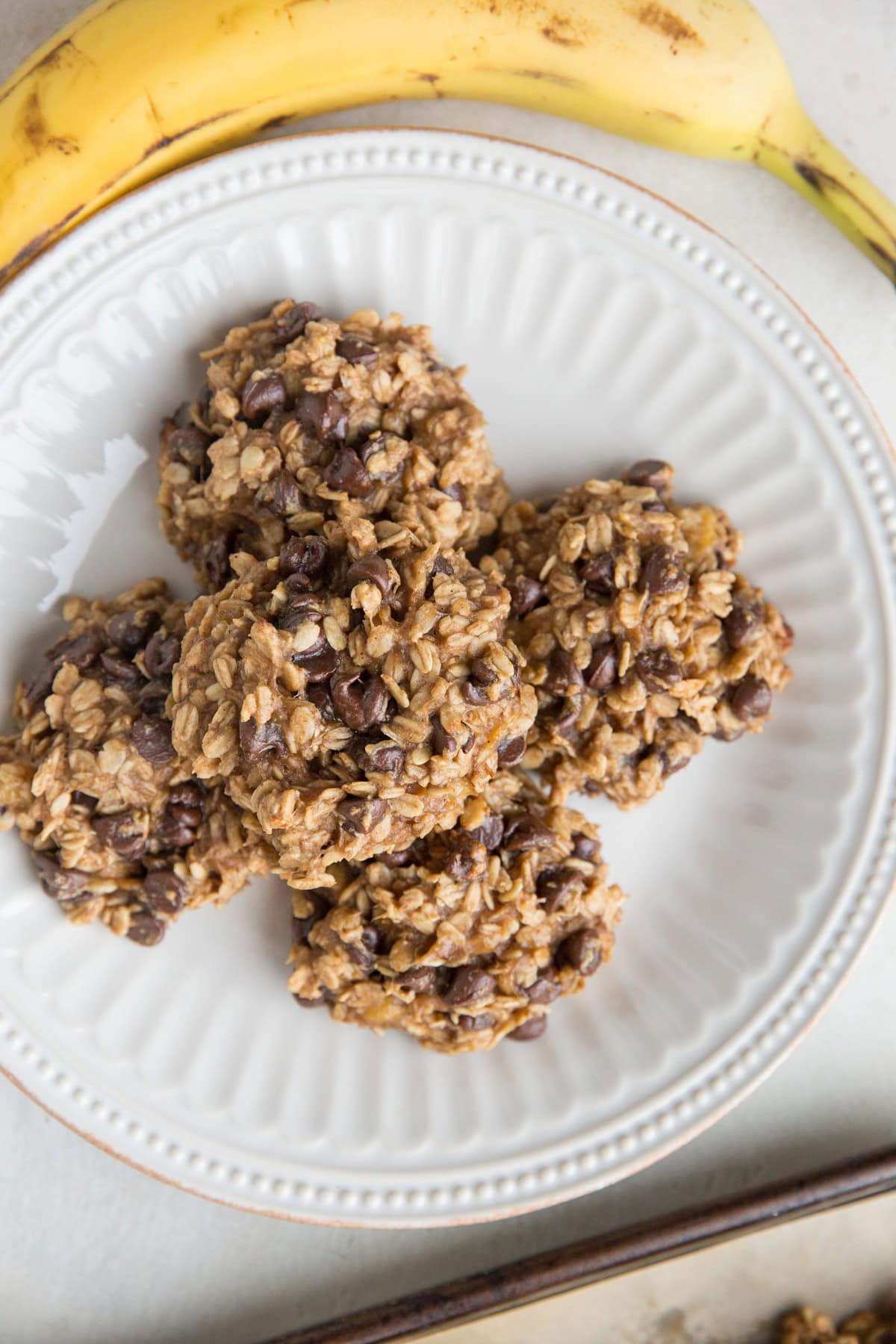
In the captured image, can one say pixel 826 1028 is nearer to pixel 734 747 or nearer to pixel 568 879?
pixel 734 747

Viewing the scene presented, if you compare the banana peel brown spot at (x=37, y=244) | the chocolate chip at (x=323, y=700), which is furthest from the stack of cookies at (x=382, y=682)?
the banana peel brown spot at (x=37, y=244)

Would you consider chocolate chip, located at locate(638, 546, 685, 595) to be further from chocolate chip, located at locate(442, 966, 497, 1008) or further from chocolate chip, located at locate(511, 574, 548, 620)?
chocolate chip, located at locate(442, 966, 497, 1008)

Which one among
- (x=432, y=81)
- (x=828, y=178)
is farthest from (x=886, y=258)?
(x=432, y=81)

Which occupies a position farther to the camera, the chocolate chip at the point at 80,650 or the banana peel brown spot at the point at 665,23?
the chocolate chip at the point at 80,650

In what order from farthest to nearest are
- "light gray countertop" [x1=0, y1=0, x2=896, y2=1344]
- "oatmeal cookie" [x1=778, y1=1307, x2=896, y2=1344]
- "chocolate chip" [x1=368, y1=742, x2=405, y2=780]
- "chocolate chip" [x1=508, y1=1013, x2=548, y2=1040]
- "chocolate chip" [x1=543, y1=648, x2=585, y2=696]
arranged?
"oatmeal cookie" [x1=778, y1=1307, x2=896, y2=1344]
"light gray countertop" [x1=0, y1=0, x2=896, y2=1344]
"chocolate chip" [x1=508, y1=1013, x2=548, y2=1040]
"chocolate chip" [x1=543, y1=648, x2=585, y2=696]
"chocolate chip" [x1=368, y1=742, x2=405, y2=780]

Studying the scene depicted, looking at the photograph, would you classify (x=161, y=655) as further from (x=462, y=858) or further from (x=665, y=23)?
(x=665, y=23)

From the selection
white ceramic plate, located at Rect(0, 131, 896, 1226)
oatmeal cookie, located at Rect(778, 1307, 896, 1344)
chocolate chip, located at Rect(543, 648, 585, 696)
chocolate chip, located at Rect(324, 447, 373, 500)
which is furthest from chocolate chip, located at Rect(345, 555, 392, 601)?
oatmeal cookie, located at Rect(778, 1307, 896, 1344)

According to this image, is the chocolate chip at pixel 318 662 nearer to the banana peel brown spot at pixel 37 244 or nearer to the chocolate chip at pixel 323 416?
the chocolate chip at pixel 323 416
